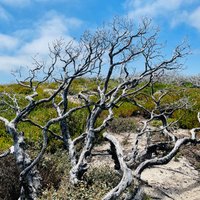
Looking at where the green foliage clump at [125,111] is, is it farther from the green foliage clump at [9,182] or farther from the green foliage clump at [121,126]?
the green foliage clump at [9,182]

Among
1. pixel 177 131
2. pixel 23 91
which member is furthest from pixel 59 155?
A: pixel 23 91

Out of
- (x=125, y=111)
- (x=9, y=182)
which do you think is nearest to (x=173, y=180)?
(x=9, y=182)

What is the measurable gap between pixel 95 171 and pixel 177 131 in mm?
8147

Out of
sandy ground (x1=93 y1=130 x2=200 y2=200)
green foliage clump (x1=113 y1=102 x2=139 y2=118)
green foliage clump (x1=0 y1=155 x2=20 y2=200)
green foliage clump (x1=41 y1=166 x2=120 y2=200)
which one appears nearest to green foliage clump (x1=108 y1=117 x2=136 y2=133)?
green foliage clump (x1=113 y1=102 x2=139 y2=118)

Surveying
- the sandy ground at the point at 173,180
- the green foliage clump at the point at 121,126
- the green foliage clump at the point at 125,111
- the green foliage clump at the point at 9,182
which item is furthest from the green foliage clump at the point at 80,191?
the green foliage clump at the point at 125,111

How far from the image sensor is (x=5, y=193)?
725 centimetres

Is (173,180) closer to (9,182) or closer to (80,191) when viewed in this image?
(80,191)

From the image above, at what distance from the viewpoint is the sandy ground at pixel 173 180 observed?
9.24 meters

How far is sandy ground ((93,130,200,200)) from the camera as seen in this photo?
9241 millimetres

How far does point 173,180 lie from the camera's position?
10328 millimetres

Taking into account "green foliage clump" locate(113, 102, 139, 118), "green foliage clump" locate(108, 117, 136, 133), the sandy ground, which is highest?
"green foliage clump" locate(113, 102, 139, 118)

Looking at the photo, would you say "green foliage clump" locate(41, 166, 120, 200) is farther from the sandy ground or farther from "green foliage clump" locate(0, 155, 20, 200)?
the sandy ground

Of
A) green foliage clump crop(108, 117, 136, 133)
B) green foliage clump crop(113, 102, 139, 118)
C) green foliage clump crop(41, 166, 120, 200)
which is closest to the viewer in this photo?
green foliage clump crop(41, 166, 120, 200)

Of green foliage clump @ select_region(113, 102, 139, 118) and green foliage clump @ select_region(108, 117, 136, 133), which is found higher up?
green foliage clump @ select_region(113, 102, 139, 118)
